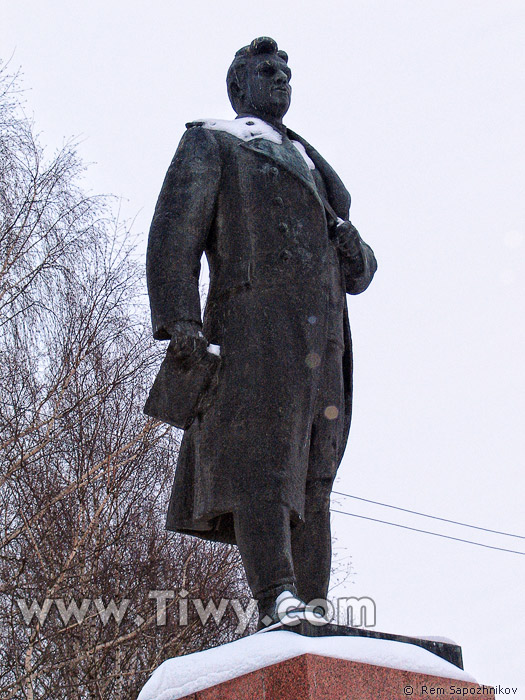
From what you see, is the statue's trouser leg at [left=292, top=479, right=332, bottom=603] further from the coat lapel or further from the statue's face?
the statue's face

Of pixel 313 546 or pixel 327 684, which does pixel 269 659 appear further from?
pixel 313 546

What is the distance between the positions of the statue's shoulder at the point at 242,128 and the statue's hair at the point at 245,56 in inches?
8.0

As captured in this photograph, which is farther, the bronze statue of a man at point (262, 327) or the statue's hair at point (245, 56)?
the statue's hair at point (245, 56)

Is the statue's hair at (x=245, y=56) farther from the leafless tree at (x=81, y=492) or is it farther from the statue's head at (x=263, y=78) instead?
the leafless tree at (x=81, y=492)

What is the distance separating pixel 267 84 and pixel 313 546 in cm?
Result: 171

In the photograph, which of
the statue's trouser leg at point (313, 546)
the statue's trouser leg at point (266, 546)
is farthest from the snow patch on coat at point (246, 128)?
the statue's trouser leg at point (266, 546)

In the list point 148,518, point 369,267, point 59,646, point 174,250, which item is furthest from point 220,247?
point 148,518

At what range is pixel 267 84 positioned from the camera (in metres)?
3.89

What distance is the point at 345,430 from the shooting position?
3752 millimetres

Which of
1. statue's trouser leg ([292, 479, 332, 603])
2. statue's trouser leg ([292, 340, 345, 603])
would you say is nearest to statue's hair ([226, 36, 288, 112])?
statue's trouser leg ([292, 340, 345, 603])

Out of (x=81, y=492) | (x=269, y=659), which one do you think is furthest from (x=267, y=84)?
(x=81, y=492)

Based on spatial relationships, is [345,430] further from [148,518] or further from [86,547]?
[148,518]

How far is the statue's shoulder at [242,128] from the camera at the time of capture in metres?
3.76

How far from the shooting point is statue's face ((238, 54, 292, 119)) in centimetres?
388
